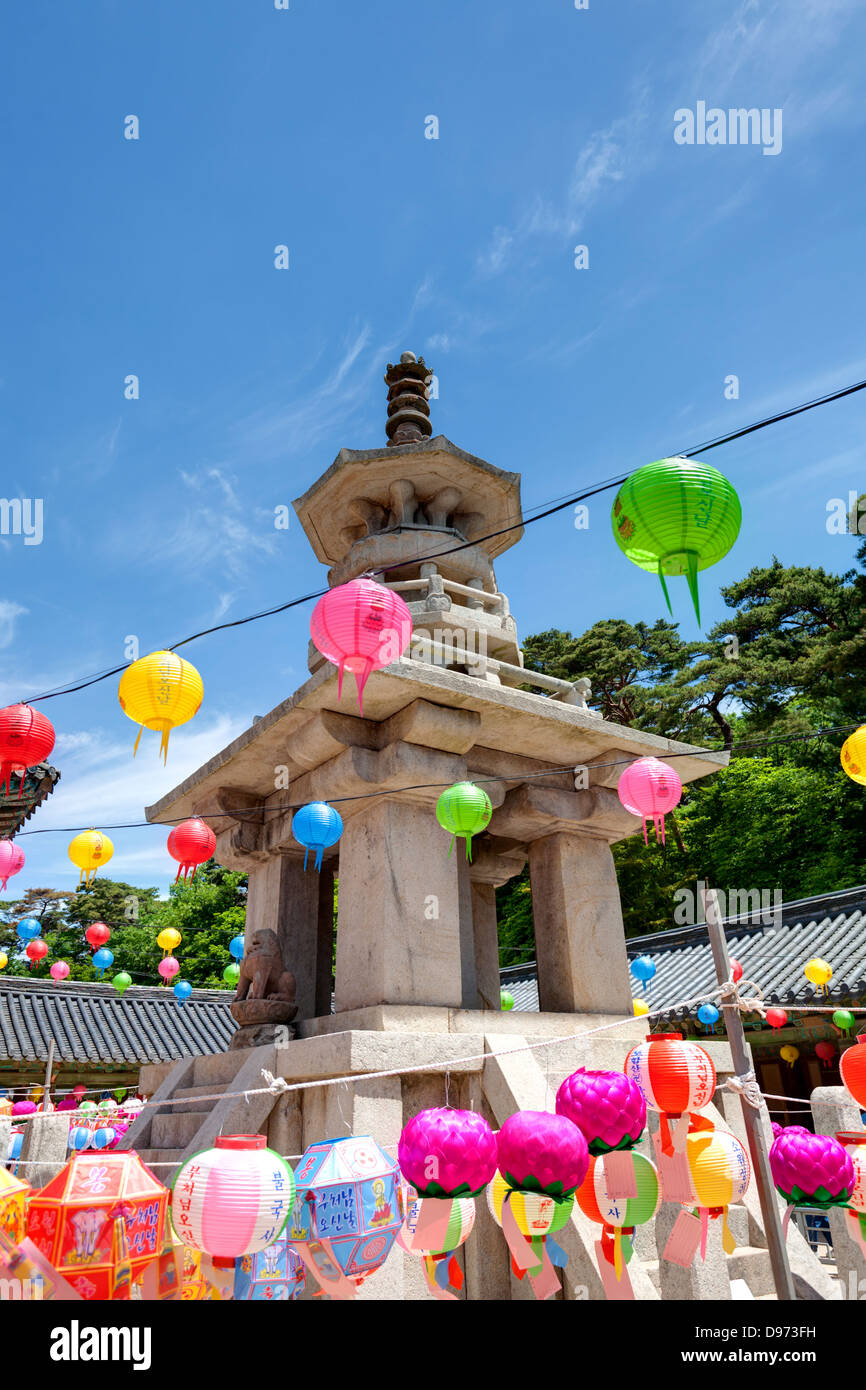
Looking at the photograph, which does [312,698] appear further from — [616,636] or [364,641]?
[616,636]

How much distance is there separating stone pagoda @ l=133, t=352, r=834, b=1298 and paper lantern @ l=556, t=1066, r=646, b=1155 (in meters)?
1.13

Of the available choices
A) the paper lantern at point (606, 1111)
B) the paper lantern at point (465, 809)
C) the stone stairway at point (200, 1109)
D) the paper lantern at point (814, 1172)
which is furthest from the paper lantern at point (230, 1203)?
the paper lantern at point (465, 809)

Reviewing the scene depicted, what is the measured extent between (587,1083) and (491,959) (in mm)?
4632

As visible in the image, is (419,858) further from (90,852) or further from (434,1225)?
(90,852)

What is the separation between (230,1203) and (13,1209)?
2.84 ft

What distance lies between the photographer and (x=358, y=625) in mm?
4855

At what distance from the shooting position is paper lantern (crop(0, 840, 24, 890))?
8695 mm

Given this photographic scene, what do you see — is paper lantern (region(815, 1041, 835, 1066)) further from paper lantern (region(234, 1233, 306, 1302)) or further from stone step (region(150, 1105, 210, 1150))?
paper lantern (region(234, 1233, 306, 1302))

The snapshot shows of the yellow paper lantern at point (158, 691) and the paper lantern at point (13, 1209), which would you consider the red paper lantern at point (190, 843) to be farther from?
the paper lantern at point (13, 1209)

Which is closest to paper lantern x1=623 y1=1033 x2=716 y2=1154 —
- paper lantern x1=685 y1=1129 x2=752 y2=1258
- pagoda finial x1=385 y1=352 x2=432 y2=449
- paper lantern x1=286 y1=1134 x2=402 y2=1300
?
paper lantern x1=685 y1=1129 x2=752 y2=1258

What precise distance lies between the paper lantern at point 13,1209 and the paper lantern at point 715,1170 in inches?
117

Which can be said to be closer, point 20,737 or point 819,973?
point 20,737

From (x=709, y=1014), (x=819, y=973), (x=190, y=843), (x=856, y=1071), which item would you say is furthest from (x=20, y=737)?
(x=819, y=973)
